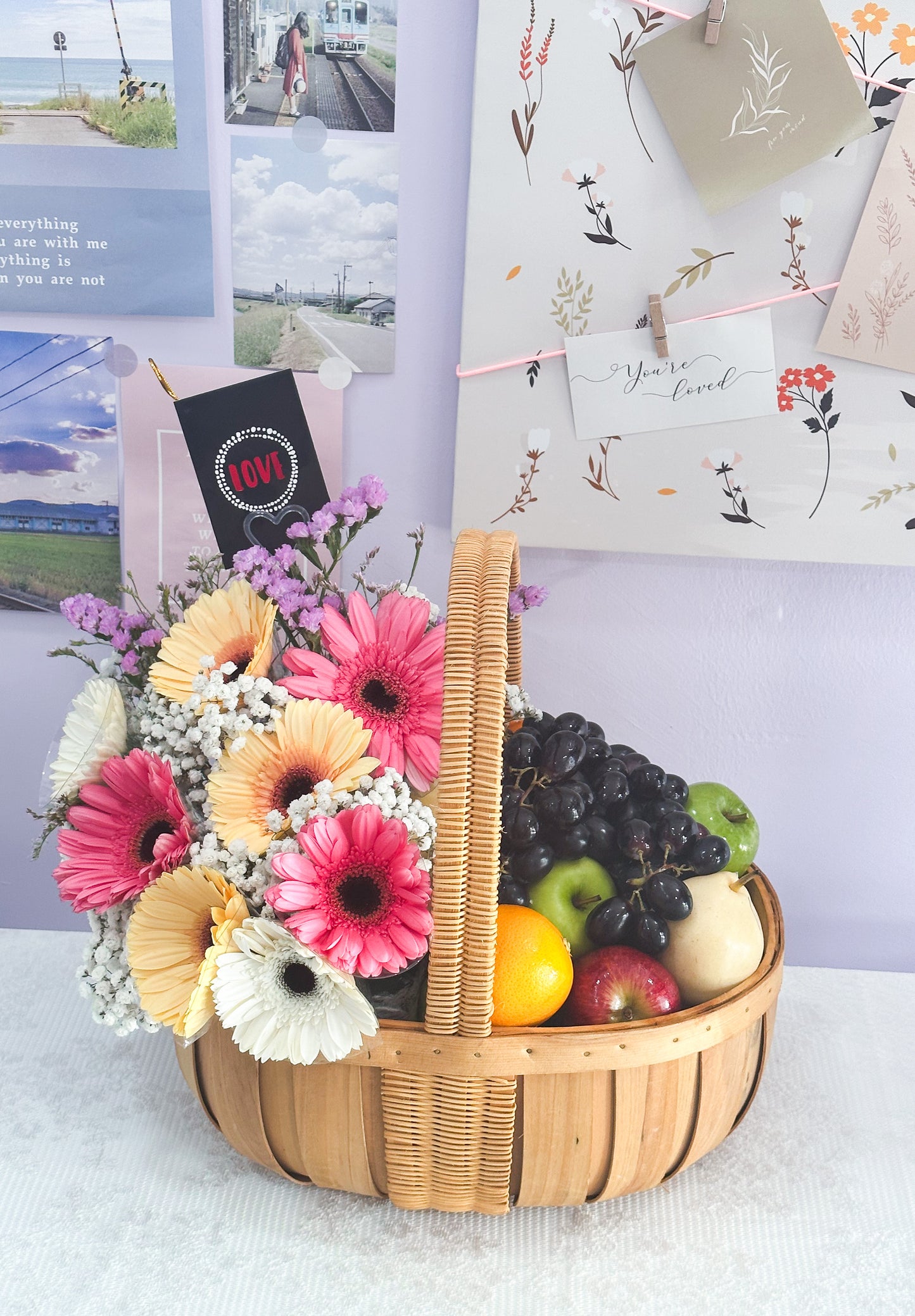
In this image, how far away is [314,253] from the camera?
87 cm

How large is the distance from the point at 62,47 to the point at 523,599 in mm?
636

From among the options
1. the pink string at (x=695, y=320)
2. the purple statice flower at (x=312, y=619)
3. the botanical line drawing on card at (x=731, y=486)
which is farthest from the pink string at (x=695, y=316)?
the purple statice flower at (x=312, y=619)

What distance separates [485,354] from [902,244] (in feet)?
1.23

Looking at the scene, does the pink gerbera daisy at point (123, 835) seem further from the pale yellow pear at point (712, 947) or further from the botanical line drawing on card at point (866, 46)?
the botanical line drawing on card at point (866, 46)

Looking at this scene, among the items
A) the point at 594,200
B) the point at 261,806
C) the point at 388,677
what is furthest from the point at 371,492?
the point at 594,200

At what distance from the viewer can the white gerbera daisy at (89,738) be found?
2.11ft

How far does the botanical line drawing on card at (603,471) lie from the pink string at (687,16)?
34 centimetres

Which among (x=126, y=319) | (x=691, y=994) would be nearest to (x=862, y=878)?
(x=691, y=994)

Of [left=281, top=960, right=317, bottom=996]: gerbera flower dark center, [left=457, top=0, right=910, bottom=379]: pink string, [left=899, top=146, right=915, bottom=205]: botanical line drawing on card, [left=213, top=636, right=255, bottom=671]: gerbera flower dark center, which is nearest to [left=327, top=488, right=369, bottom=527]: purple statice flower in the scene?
[left=213, top=636, right=255, bottom=671]: gerbera flower dark center

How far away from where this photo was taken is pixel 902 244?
82cm

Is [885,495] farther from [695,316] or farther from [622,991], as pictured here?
[622,991]

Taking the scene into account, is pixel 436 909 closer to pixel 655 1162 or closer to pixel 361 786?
pixel 361 786

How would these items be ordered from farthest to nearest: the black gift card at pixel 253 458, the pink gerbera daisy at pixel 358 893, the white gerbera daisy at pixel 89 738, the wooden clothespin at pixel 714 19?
the black gift card at pixel 253 458
the wooden clothespin at pixel 714 19
the white gerbera daisy at pixel 89 738
the pink gerbera daisy at pixel 358 893

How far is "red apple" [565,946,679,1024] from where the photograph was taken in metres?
0.64
